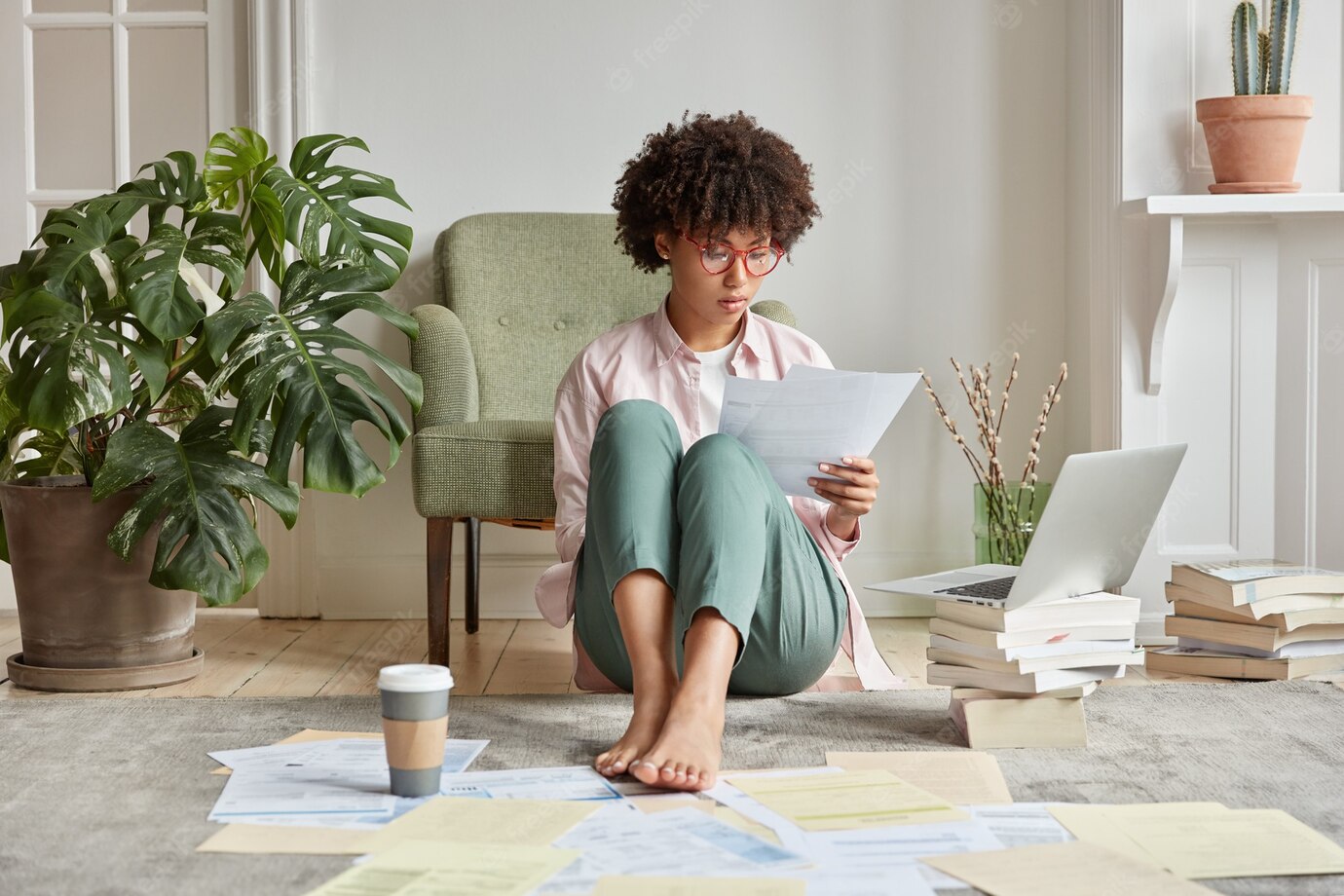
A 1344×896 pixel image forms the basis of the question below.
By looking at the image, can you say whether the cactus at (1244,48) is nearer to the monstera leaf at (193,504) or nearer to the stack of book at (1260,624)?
the stack of book at (1260,624)

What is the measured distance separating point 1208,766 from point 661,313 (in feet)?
3.18

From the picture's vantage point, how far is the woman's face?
1782 millimetres

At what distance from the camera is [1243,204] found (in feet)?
8.18

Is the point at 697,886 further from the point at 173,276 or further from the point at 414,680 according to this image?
the point at 173,276

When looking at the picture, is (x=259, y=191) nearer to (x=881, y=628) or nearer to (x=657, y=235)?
(x=657, y=235)

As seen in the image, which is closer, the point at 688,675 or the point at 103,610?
the point at 688,675

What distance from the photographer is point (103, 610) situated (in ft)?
7.30

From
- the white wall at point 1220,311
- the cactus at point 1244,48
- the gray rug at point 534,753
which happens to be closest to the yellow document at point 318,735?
the gray rug at point 534,753

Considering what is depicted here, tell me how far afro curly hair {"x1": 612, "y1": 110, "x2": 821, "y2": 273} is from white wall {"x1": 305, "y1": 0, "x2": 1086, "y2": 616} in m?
1.14

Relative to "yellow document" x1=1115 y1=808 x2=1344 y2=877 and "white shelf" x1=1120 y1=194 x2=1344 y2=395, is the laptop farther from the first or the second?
"white shelf" x1=1120 y1=194 x2=1344 y2=395

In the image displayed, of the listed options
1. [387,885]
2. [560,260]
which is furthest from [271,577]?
[387,885]

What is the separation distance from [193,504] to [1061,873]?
1.49m

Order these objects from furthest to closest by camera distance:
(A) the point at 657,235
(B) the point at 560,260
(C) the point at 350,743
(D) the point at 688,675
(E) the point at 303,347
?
(B) the point at 560,260
(E) the point at 303,347
(A) the point at 657,235
(C) the point at 350,743
(D) the point at 688,675

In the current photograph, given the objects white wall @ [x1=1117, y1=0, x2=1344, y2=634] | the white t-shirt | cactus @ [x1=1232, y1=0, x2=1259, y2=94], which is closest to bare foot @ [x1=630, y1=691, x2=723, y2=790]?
the white t-shirt
